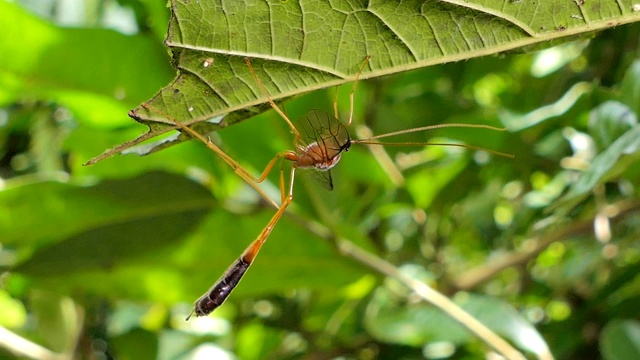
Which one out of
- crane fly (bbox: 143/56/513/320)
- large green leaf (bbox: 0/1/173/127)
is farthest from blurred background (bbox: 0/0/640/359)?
crane fly (bbox: 143/56/513/320)

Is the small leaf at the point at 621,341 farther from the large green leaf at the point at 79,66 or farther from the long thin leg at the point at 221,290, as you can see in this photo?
the large green leaf at the point at 79,66

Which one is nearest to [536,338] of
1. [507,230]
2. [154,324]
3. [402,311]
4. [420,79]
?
[402,311]

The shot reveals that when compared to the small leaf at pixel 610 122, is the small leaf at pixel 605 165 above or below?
below

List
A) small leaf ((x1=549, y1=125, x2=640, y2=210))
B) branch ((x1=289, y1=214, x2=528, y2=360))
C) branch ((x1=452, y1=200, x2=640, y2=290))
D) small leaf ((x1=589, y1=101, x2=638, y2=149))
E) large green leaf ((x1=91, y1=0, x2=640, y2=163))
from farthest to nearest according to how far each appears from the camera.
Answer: branch ((x1=452, y1=200, x2=640, y2=290)), branch ((x1=289, y1=214, x2=528, y2=360)), small leaf ((x1=589, y1=101, x2=638, y2=149)), small leaf ((x1=549, y1=125, x2=640, y2=210)), large green leaf ((x1=91, y1=0, x2=640, y2=163))

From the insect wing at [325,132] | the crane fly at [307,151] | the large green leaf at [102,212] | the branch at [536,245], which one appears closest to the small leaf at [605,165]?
the crane fly at [307,151]

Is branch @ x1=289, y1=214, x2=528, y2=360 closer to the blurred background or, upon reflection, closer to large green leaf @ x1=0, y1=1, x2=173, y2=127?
the blurred background

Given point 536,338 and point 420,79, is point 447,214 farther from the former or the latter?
point 536,338
